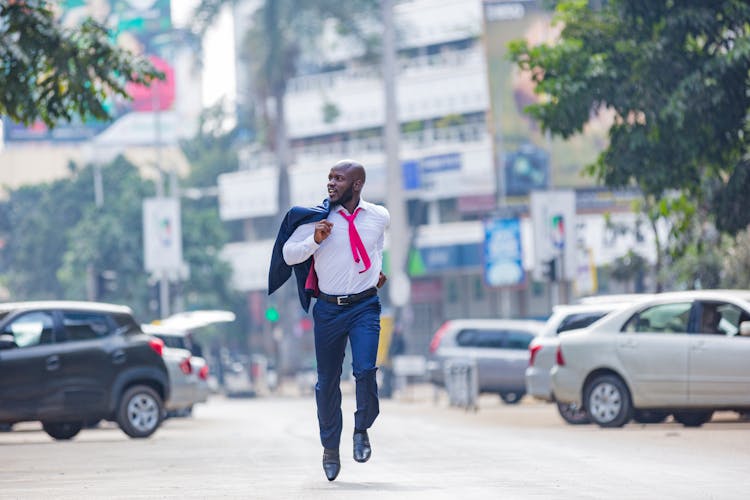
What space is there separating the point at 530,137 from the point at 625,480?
2192 inches

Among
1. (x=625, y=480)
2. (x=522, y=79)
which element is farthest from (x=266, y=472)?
(x=522, y=79)

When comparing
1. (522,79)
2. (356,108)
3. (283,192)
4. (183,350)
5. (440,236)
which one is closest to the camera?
(183,350)

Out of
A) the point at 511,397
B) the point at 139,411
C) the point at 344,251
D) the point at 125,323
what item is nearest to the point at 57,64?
the point at 125,323

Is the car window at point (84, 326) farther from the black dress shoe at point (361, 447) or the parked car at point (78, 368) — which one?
the black dress shoe at point (361, 447)

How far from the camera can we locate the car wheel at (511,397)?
1499 inches

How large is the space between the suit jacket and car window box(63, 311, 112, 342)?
973 cm

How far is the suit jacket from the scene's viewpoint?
11805 mm

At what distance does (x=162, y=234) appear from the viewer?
61.2m

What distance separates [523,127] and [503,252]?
2429cm

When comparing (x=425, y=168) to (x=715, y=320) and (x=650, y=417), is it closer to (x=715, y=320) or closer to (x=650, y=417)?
(x=650, y=417)

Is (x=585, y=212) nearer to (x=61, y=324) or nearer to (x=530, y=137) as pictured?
(x=530, y=137)

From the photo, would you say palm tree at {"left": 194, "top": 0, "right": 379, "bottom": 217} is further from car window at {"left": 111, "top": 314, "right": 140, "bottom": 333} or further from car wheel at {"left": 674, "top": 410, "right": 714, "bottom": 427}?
car wheel at {"left": 674, "top": 410, "right": 714, "bottom": 427}

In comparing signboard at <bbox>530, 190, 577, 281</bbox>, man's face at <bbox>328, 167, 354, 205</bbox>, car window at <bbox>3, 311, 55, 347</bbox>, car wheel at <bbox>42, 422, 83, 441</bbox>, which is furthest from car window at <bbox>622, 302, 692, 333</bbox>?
signboard at <bbox>530, 190, 577, 281</bbox>

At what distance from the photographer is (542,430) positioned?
862 inches
